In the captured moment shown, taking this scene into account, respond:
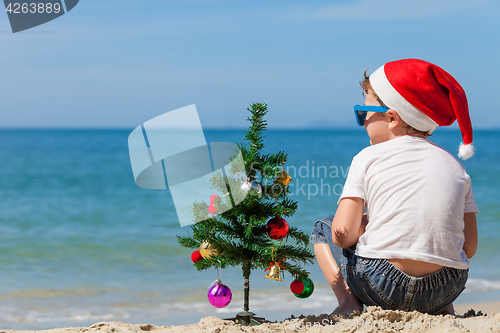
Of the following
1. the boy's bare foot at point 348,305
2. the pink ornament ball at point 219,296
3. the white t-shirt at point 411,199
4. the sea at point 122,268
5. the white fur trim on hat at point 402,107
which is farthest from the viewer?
the sea at point 122,268

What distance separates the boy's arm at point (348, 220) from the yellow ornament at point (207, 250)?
56 cm

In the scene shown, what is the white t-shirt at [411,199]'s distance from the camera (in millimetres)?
1771

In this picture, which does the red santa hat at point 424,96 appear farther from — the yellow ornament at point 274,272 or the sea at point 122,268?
the sea at point 122,268

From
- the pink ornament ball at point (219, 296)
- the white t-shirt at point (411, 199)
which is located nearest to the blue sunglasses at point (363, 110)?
the white t-shirt at point (411, 199)

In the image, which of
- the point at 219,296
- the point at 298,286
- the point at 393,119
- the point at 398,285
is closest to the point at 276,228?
the point at 298,286

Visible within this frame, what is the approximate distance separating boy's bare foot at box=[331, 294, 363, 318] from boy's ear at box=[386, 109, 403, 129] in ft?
2.62

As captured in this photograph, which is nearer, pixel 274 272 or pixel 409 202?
pixel 409 202

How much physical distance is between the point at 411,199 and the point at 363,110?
0.45 metres

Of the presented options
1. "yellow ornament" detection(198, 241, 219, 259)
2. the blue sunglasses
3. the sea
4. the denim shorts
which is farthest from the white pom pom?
the sea

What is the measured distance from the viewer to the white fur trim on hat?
1.87 metres

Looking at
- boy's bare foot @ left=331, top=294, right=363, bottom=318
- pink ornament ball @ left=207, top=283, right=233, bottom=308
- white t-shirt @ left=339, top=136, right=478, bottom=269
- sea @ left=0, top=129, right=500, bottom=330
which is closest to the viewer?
white t-shirt @ left=339, top=136, right=478, bottom=269

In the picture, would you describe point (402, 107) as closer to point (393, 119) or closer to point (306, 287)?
point (393, 119)

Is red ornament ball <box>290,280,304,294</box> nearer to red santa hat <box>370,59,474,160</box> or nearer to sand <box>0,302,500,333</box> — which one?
sand <box>0,302,500,333</box>

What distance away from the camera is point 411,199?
5.83 ft
